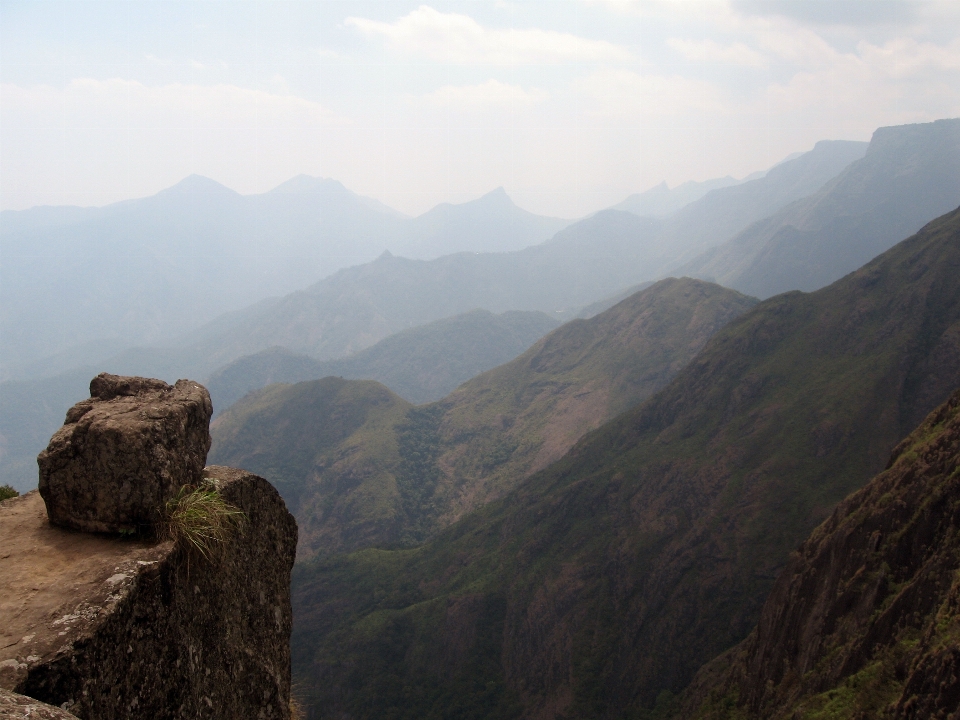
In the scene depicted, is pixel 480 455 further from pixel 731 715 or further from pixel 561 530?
pixel 731 715

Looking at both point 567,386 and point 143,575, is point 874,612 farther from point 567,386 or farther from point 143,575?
point 567,386

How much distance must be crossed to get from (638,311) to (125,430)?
165 m

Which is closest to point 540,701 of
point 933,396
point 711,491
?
point 711,491

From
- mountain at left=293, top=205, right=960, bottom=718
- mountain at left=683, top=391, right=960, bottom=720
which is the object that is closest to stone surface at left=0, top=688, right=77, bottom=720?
mountain at left=683, top=391, right=960, bottom=720

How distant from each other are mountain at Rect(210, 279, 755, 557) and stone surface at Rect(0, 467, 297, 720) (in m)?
118

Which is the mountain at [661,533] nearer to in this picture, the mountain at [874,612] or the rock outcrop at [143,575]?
the mountain at [874,612]

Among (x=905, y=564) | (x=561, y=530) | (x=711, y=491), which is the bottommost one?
(x=561, y=530)

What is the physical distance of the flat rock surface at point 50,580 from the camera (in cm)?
655

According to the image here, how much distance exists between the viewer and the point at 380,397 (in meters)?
180

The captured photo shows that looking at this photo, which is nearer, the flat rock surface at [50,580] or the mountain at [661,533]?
the flat rock surface at [50,580]

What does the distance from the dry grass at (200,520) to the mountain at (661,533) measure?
54947mm

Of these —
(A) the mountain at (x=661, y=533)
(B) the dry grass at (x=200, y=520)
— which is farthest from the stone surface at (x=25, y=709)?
(A) the mountain at (x=661, y=533)

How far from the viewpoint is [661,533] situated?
69.6 m

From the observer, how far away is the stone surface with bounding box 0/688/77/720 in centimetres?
526
